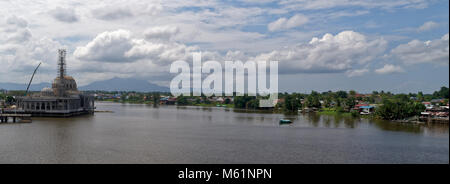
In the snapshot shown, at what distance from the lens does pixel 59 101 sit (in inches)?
2464

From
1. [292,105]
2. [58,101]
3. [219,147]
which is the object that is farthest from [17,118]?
[292,105]

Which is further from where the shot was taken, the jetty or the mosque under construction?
the mosque under construction

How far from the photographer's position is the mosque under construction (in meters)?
61.1

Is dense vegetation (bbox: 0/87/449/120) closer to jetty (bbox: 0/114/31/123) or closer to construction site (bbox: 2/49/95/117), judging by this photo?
construction site (bbox: 2/49/95/117)

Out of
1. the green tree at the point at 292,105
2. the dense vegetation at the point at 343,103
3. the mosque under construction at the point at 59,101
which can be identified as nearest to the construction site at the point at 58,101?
the mosque under construction at the point at 59,101

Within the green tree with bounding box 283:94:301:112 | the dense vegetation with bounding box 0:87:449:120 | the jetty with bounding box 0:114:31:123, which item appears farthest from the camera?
the green tree with bounding box 283:94:301:112

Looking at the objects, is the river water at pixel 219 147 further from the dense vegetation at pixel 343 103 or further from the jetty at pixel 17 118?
the dense vegetation at pixel 343 103

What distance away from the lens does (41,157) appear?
2553cm

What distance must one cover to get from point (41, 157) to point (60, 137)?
34.5ft

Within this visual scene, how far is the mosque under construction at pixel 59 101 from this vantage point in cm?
6112

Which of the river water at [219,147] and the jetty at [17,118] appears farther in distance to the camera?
the jetty at [17,118]

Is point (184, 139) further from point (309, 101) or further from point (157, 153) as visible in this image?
point (309, 101)

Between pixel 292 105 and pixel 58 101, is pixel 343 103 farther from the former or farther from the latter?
pixel 58 101

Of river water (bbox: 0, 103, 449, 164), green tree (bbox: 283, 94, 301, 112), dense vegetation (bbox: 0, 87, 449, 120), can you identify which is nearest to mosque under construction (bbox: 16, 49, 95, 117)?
river water (bbox: 0, 103, 449, 164)
